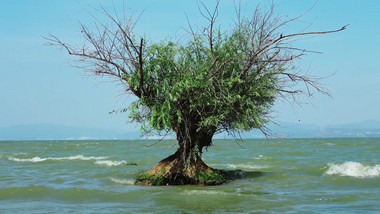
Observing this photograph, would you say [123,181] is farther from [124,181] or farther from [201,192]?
[201,192]

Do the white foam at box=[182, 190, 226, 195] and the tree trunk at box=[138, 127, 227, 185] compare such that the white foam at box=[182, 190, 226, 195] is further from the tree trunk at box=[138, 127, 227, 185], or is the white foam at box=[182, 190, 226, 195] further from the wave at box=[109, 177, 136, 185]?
the wave at box=[109, 177, 136, 185]

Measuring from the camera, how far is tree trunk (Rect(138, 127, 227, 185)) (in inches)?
541

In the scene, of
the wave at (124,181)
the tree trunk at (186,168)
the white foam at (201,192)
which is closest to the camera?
the white foam at (201,192)

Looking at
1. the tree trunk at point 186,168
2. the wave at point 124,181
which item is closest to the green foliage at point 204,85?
the tree trunk at point 186,168

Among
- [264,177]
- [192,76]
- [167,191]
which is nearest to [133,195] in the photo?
[167,191]

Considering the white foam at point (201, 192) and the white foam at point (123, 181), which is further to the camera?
the white foam at point (123, 181)

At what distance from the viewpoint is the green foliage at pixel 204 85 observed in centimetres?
1273

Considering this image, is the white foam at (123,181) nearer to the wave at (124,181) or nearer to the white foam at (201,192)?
the wave at (124,181)

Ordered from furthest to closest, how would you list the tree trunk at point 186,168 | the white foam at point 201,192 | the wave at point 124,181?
1. the wave at point 124,181
2. the tree trunk at point 186,168
3. the white foam at point 201,192

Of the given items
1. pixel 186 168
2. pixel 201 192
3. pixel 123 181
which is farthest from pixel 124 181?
pixel 201 192

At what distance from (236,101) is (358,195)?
163 inches

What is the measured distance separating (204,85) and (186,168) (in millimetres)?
2750

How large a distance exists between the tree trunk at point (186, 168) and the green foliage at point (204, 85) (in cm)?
41

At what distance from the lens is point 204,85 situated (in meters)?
12.5
